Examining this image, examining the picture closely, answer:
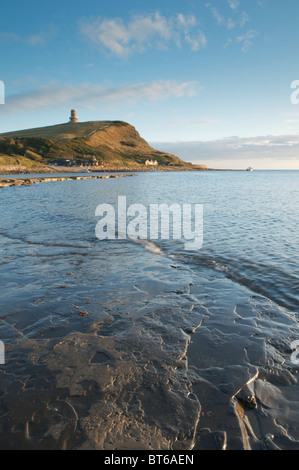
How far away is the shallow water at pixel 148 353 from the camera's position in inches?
141

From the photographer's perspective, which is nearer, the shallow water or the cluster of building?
the shallow water

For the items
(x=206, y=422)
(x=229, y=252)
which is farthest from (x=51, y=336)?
(x=229, y=252)

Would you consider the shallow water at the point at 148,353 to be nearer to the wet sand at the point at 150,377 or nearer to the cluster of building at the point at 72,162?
the wet sand at the point at 150,377

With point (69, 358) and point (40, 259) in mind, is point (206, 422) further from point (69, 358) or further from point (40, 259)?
point (40, 259)

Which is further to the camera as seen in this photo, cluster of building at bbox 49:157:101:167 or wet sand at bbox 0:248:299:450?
cluster of building at bbox 49:157:101:167

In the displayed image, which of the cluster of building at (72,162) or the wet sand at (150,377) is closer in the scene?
the wet sand at (150,377)

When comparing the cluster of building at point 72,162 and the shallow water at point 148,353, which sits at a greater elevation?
the cluster of building at point 72,162

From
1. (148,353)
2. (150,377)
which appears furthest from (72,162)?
(150,377)

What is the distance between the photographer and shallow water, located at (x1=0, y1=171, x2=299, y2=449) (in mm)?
3580

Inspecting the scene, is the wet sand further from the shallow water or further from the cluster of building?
the cluster of building

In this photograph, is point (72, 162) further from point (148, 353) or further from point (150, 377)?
point (150, 377)

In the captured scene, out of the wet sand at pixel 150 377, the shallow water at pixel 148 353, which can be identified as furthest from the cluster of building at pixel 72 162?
the wet sand at pixel 150 377

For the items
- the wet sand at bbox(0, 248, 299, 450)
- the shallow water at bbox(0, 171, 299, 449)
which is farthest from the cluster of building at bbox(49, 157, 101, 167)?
the wet sand at bbox(0, 248, 299, 450)

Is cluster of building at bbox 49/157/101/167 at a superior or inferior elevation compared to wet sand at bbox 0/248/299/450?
superior
